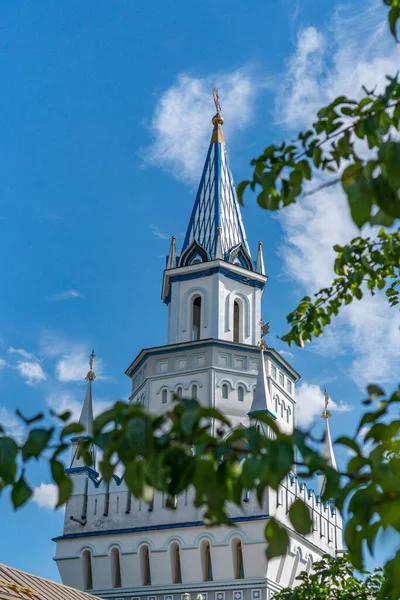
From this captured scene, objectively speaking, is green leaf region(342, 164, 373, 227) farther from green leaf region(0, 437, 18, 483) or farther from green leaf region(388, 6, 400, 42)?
green leaf region(0, 437, 18, 483)

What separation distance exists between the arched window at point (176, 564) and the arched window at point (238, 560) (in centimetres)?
133

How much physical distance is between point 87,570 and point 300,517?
19.5m

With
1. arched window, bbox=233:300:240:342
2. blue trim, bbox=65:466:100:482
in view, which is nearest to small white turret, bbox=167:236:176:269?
arched window, bbox=233:300:240:342

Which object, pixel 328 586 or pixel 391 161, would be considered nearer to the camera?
pixel 391 161

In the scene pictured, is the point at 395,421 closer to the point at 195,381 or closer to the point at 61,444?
the point at 61,444

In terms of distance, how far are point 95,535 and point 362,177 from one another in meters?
19.6

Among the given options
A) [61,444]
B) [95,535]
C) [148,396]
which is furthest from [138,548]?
[61,444]

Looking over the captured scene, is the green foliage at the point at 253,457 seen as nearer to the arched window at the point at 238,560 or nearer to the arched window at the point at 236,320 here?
the arched window at the point at 238,560

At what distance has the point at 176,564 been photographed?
2020 centimetres

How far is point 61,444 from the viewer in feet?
9.99

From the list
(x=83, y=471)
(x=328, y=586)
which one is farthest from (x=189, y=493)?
(x=328, y=586)

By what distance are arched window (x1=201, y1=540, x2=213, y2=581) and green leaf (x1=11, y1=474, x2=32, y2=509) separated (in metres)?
17.6

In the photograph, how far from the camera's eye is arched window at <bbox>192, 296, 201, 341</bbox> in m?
24.0

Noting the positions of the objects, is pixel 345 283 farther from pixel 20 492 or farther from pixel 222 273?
pixel 222 273
